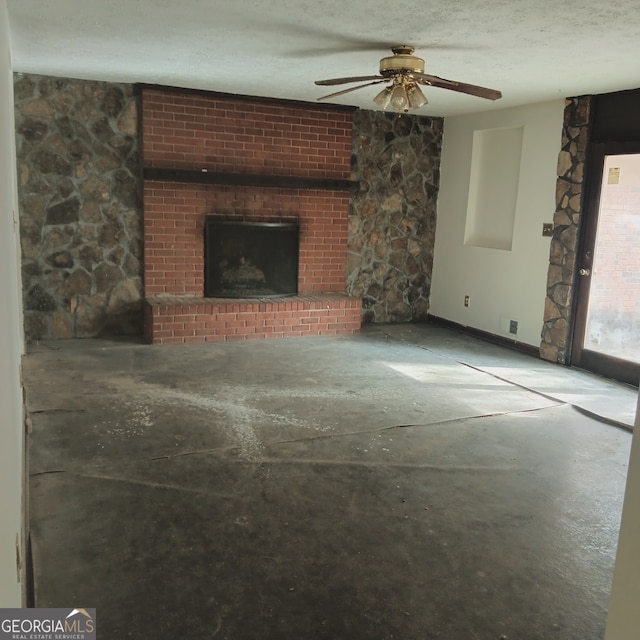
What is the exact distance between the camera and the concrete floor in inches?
83.7

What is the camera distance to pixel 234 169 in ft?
19.7

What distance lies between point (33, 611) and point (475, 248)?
5538 mm

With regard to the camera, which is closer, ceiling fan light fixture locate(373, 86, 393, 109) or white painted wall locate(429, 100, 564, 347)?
ceiling fan light fixture locate(373, 86, 393, 109)

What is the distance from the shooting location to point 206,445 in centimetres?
340

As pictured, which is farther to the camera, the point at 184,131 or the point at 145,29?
the point at 184,131

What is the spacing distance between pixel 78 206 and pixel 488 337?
4.14 meters

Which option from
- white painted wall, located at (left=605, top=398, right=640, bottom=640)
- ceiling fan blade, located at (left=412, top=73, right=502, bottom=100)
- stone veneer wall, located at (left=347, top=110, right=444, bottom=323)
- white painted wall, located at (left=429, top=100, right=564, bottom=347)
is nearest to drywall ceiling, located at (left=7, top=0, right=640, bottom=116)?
ceiling fan blade, located at (left=412, top=73, right=502, bottom=100)

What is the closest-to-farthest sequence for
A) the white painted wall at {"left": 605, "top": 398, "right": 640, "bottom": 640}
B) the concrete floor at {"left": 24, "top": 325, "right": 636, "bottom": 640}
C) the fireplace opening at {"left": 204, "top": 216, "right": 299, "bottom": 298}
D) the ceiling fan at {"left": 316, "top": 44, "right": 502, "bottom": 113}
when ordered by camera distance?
1. the white painted wall at {"left": 605, "top": 398, "right": 640, "bottom": 640}
2. the concrete floor at {"left": 24, "top": 325, "right": 636, "bottom": 640}
3. the ceiling fan at {"left": 316, "top": 44, "right": 502, "bottom": 113}
4. the fireplace opening at {"left": 204, "top": 216, "right": 299, "bottom": 298}

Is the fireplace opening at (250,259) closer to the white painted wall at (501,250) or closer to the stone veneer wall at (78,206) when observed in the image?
the stone veneer wall at (78,206)

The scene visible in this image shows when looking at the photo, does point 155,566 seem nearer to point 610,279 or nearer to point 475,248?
point 610,279

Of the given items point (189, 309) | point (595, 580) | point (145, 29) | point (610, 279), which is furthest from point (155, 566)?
point (610, 279)

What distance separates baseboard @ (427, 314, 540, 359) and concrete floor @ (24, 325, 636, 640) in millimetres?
915

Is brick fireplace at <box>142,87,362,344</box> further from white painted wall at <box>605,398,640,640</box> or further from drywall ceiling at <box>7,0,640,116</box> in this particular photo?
white painted wall at <box>605,398,640,640</box>

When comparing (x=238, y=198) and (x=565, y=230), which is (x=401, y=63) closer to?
(x=565, y=230)
